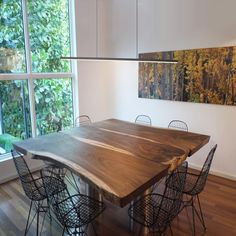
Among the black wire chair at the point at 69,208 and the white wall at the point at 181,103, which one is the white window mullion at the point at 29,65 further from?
the black wire chair at the point at 69,208

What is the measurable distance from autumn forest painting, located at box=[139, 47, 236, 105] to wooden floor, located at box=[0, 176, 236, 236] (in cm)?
137

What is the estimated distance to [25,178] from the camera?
224 centimetres

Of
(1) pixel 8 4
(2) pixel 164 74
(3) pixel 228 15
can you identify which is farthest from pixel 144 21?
(1) pixel 8 4

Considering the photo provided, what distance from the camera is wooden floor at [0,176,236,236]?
2.43 meters

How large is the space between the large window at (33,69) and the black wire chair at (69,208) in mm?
2006

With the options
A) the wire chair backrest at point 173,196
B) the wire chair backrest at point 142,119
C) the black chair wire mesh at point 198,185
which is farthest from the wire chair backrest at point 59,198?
the wire chair backrest at point 142,119

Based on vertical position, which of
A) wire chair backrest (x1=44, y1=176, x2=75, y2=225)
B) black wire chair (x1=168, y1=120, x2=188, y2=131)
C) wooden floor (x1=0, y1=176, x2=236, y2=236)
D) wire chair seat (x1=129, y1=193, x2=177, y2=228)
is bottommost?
wooden floor (x1=0, y1=176, x2=236, y2=236)

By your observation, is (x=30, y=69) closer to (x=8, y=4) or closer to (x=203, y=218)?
(x=8, y=4)

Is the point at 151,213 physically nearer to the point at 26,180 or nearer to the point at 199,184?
the point at 199,184

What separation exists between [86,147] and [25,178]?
0.66 m

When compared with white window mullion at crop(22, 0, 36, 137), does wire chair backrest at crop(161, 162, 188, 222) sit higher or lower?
lower

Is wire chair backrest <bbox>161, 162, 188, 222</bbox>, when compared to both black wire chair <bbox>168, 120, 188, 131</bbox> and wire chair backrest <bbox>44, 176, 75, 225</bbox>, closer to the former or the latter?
wire chair backrest <bbox>44, 176, 75, 225</bbox>

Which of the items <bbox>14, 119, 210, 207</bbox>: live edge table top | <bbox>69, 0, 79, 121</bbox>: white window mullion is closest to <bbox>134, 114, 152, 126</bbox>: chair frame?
<bbox>14, 119, 210, 207</bbox>: live edge table top

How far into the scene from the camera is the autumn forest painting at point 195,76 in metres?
3.36
